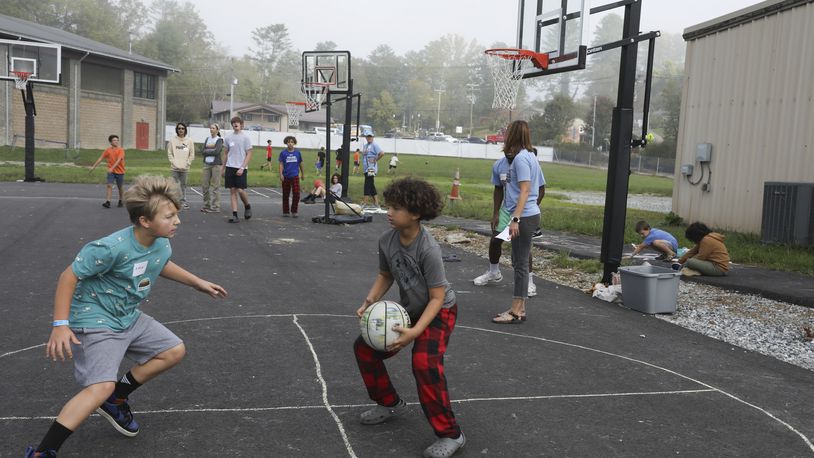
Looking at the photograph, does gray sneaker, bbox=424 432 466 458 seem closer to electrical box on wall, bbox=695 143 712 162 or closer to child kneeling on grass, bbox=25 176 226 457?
child kneeling on grass, bbox=25 176 226 457

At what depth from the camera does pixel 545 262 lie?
11.4 metres

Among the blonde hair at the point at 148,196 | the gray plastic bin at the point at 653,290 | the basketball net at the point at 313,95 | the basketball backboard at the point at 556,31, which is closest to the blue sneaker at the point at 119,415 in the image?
the blonde hair at the point at 148,196

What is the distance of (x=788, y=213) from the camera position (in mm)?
12930

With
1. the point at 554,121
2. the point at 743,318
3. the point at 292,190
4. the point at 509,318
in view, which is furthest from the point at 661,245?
the point at 554,121

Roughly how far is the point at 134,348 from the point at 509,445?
211 cm

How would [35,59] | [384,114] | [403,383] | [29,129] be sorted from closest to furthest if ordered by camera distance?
[403,383], [29,129], [35,59], [384,114]

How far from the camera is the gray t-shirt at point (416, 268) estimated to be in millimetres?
3973

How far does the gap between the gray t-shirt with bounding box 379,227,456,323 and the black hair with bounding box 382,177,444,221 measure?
0.51ft

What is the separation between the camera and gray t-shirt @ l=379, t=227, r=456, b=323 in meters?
3.97

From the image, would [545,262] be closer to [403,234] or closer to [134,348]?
[403,234]

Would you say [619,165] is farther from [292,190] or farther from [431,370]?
[292,190]

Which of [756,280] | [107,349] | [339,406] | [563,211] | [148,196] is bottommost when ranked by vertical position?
[339,406]

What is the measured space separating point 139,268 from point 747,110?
47.1 ft

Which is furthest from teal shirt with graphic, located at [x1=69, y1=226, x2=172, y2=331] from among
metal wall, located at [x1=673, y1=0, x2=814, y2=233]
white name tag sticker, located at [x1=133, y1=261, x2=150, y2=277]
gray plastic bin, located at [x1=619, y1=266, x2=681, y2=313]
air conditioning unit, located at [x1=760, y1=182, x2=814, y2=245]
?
metal wall, located at [x1=673, y1=0, x2=814, y2=233]
